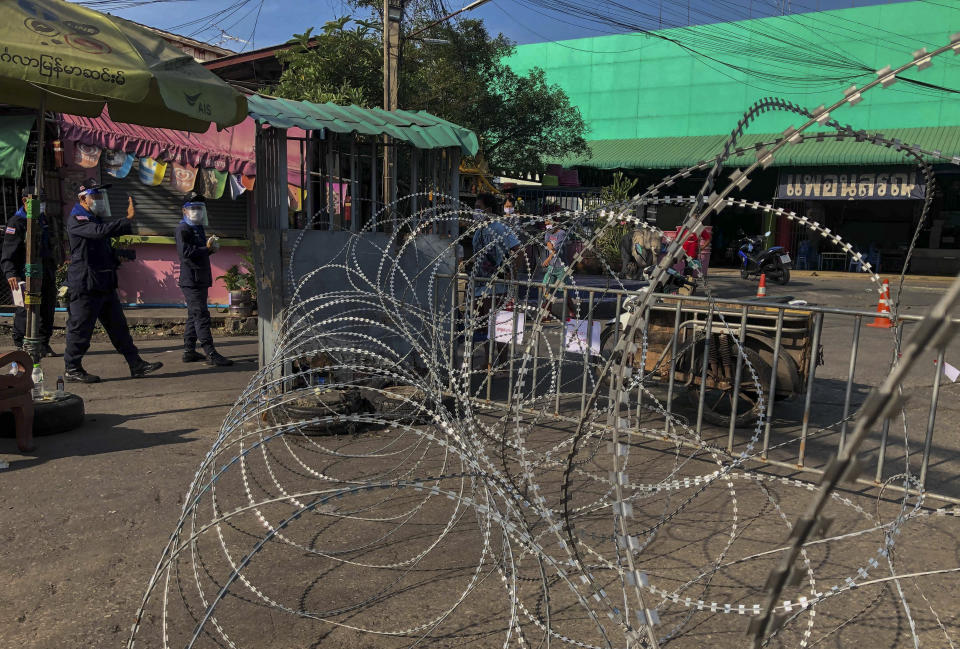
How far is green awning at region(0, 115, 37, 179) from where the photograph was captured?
11.2m

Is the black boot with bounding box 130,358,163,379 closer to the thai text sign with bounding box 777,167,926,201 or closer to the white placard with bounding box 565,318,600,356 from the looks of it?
the white placard with bounding box 565,318,600,356

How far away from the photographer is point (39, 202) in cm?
598

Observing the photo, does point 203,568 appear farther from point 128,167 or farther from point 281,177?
point 128,167

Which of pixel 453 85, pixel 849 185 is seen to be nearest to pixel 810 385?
pixel 453 85

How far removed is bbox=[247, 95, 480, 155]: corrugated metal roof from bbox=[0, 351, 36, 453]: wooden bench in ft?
8.85

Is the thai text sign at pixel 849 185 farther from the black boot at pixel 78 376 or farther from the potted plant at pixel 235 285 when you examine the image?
the black boot at pixel 78 376

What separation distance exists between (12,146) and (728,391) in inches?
440

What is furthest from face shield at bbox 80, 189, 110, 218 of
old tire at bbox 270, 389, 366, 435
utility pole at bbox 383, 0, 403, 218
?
utility pole at bbox 383, 0, 403, 218

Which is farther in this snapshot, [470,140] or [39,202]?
[470,140]

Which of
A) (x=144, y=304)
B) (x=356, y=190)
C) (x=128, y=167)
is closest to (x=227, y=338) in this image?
(x=144, y=304)

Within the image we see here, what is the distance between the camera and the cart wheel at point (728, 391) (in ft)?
19.7

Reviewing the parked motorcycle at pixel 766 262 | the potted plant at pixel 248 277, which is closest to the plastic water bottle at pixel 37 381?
the potted plant at pixel 248 277

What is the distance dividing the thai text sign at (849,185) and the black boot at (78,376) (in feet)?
77.6

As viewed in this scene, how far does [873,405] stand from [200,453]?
5.27 meters
